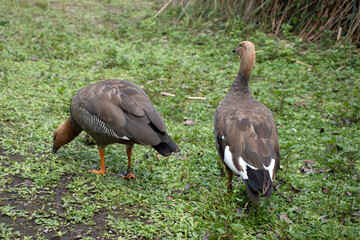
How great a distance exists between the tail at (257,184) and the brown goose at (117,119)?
877 mm

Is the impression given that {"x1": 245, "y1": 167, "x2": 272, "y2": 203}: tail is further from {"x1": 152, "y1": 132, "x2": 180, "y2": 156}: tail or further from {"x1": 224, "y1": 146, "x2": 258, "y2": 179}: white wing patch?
{"x1": 152, "y1": 132, "x2": 180, "y2": 156}: tail

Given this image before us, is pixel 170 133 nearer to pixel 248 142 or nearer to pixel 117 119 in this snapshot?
pixel 117 119

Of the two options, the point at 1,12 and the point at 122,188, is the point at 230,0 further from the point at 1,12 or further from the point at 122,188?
the point at 122,188

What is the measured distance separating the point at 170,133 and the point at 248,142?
1.82 metres

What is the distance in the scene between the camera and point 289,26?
893cm

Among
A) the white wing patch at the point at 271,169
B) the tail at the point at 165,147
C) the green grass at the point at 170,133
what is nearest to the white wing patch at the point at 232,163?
the white wing patch at the point at 271,169

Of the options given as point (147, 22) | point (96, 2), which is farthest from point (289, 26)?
point (96, 2)

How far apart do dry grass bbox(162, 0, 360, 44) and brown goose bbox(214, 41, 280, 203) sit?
15.9 ft

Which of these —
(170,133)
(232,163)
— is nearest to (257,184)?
(232,163)

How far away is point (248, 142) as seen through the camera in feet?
13.1

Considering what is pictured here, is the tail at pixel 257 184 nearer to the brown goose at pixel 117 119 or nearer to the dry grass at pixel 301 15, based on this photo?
the brown goose at pixel 117 119

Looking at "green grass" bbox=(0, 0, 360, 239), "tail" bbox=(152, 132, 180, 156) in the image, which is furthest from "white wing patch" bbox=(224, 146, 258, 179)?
"tail" bbox=(152, 132, 180, 156)

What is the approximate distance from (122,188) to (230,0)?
6.97 m

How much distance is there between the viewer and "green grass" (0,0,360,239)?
12.5 feet
